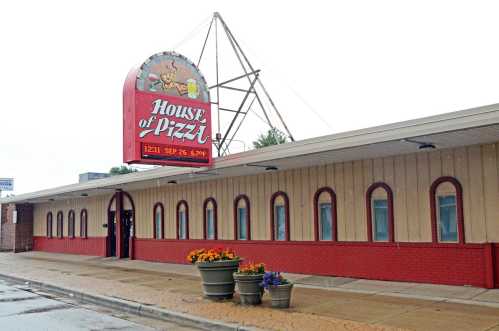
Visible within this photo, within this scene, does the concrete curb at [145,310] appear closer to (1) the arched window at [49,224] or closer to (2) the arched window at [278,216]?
(2) the arched window at [278,216]

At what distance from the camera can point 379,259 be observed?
44.7ft

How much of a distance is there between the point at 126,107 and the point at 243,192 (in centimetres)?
510

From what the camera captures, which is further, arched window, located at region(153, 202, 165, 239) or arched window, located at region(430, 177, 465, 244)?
arched window, located at region(153, 202, 165, 239)

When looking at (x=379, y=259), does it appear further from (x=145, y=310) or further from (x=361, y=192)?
(x=145, y=310)

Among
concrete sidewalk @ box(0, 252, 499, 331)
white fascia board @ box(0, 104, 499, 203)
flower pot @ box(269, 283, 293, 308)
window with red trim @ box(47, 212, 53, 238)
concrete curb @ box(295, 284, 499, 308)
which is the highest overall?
white fascia board @ box(0, 104, 499, 203)

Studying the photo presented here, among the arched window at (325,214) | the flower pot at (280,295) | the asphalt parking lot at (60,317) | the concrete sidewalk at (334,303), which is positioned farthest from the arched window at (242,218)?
the flower pot at (280,295)

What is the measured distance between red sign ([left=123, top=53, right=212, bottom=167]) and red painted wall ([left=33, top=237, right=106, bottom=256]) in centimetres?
1249

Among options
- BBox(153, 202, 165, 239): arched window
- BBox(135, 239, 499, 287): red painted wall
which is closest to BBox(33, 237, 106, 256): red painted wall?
BBox(153, 202, 165, 239): arched window

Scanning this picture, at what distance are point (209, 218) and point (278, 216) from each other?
363cm

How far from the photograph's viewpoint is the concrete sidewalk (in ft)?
29.1

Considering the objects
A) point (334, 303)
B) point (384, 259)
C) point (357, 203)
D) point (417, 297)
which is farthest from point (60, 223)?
point (417, 297)

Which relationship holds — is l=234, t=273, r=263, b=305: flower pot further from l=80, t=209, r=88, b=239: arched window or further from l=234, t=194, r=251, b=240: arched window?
l=80, t=209, r=88, b=239: arched window

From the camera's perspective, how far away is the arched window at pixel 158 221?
21859 millimetres

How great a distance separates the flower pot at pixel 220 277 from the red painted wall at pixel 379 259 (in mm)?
3795
